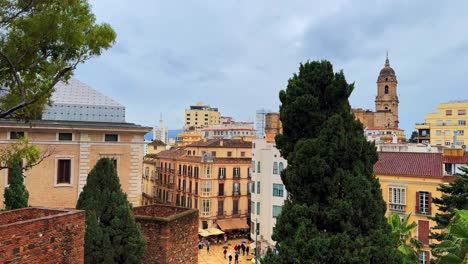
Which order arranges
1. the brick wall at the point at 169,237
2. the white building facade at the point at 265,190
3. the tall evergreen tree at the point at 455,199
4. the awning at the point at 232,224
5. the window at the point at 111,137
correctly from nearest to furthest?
the brick wall at the point at 169,237 → the tall evergreen tree at the point at 455,199 → the window at the point at 111,137 → the white building facade at the point at 265,190 → the awning at the point at 232,224

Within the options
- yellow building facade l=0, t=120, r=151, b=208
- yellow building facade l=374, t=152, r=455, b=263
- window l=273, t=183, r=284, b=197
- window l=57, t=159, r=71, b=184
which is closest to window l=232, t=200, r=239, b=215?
window l=273, t=183, r=284, b=197

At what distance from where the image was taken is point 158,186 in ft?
211

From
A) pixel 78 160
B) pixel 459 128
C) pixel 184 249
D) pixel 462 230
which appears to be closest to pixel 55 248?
pixel 184 249

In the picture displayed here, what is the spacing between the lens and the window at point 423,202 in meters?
27.5

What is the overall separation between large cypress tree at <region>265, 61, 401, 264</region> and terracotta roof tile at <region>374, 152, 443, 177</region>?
69.0 feet

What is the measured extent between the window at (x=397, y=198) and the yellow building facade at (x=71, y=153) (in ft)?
54.9

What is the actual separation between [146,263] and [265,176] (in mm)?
27601

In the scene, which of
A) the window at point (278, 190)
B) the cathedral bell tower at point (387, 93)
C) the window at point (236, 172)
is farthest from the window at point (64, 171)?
the cathedral bell tower at point (387, 93)

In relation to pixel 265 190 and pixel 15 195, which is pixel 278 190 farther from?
pixel 15 195

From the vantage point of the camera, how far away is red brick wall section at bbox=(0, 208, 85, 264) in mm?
7977

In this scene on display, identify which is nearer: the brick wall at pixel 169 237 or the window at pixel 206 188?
the brick wall at pixel 169 237

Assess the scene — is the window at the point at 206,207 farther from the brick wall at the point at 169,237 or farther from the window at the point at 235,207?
the brick wall at the point at 169,237

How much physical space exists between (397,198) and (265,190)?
46.6ft

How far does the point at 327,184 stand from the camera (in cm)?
866
